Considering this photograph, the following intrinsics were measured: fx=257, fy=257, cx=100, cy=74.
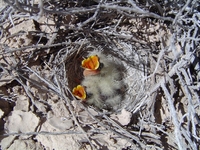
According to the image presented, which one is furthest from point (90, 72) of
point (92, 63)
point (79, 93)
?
point (79, 93)

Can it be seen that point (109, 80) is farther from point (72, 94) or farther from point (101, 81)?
point (72, 94)

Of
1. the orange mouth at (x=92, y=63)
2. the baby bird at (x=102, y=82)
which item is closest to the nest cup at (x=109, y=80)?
the baby bird at (x=102, y=82)

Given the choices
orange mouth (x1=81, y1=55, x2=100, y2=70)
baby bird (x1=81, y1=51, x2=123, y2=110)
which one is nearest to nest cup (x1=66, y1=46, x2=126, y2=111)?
baby bird (x1=81, y1=51, x2=123, y2=110)

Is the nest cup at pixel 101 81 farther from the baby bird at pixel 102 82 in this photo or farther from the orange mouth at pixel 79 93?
the orange mouth at pixel 79 93

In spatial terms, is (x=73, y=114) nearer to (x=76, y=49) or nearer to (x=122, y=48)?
(x=76, y=49)

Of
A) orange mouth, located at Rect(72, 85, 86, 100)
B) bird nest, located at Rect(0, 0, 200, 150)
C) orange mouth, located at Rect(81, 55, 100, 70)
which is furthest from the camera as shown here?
orange mouth, located at Rect(81, 55, 100, 70)

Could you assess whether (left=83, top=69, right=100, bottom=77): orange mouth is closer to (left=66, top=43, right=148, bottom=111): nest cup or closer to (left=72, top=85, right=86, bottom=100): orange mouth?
(left=66, top=43, right=148, bottom=111): nest cup
